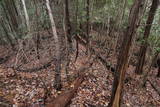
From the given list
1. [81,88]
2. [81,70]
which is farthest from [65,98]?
[81,70]

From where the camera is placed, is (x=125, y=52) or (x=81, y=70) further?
(x=81, y=70)

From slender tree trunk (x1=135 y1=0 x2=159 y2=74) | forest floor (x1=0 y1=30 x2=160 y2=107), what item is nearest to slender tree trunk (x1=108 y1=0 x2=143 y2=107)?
forest floor (x1=0 y1=30 x2=160 y2=107)

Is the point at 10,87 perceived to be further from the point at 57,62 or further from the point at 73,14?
the point at 73,14

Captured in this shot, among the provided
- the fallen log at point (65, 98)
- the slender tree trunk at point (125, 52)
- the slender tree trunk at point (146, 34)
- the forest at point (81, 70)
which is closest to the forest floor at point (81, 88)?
the forest at point (81, 70)

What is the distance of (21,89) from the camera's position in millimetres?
5098

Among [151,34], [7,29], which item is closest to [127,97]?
[151,34]

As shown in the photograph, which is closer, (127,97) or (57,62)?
(57,62)

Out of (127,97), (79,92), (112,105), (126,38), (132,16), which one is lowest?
(127,97)

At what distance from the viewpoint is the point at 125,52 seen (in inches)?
120

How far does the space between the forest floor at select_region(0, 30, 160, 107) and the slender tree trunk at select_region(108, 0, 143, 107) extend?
5.00 feet

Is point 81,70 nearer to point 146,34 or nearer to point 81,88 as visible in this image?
point 81,88

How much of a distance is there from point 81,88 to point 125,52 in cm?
305

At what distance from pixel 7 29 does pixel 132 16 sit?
12.8m

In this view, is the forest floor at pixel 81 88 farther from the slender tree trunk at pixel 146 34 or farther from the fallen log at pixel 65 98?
the slender tree trunk at pixel 146 34
